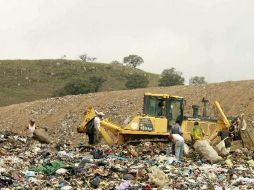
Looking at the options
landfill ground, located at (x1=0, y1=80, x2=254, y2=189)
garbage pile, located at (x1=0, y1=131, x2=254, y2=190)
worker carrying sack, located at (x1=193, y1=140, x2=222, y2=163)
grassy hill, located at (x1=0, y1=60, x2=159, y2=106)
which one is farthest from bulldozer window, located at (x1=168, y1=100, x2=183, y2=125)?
grassy hill, located at (x1=0, y1=60, x2=159, y2=106)

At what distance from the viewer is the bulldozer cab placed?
53.0 ft

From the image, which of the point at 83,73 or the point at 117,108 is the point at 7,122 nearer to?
the point at 117,108

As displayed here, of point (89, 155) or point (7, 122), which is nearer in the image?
point (89, 155)

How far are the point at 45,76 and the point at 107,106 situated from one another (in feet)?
133

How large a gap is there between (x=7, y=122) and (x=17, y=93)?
30.1m

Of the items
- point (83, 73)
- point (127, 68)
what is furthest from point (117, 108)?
point (127, 68)

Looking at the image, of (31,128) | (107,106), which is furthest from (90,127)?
(107,106)

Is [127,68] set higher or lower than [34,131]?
higher

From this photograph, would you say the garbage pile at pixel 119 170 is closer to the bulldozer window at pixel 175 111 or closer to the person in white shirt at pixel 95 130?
the bulldozer window at pixel 175 111

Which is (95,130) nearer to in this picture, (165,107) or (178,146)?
(165,107)

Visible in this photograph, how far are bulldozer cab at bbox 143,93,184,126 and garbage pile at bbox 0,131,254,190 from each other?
1159mm

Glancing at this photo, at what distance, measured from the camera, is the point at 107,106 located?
116ft

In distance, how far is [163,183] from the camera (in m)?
10.3

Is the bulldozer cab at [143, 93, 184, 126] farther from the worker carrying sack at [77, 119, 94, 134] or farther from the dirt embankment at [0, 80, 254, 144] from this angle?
the dirt embankment at [0, 80, 254, 144]
